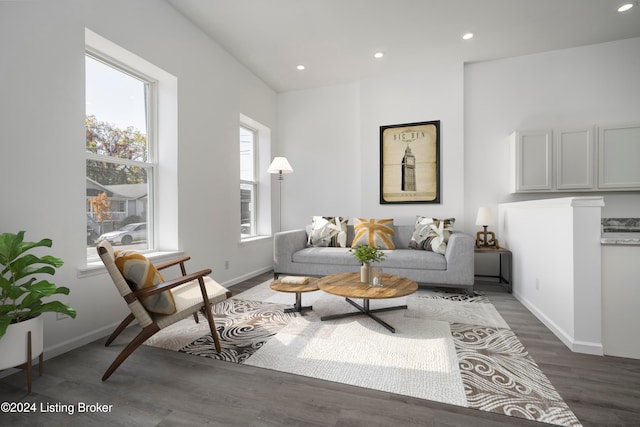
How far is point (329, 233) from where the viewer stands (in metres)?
4.26

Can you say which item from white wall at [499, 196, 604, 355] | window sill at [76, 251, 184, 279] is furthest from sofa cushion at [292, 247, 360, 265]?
white wall at [499, 196, 604, 355]

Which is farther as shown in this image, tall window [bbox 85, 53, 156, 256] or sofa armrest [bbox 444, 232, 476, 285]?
sofa armrest [bbox 444, 232, 476, 285]

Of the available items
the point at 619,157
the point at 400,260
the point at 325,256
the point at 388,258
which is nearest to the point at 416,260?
the point at 400,260

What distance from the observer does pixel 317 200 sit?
502 cm

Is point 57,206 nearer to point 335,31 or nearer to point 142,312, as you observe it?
point 142,312

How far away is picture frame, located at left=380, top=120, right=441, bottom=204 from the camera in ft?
14.2

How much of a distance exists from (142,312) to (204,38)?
3.14 m

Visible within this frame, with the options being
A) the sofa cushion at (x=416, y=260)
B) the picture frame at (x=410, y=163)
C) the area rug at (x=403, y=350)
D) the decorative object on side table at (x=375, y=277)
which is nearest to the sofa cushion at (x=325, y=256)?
the sofa cushion at (x=416, y=260)

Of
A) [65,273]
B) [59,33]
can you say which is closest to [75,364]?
[65,273]

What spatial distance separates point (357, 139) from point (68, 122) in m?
3.70

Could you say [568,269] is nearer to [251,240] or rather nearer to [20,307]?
[20,307]

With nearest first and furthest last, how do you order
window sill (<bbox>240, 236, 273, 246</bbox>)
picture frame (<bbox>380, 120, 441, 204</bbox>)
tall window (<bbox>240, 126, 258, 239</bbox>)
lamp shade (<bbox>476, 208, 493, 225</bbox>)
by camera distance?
lamp shade (<bbox>476, 208, 493, 225</bbox>) → window sill (<bbox>240, 236, 273, 246</bbox>) → picture frame (<bbox>380, 120, 441, 204</bbox>) → tall window (<bbox>240, 126, 258, 239</bbox>)

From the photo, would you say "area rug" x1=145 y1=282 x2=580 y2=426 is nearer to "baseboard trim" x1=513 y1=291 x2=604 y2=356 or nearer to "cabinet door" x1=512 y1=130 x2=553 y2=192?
"baseboard trim" x1=513 y1=291 x2=604 y2=356

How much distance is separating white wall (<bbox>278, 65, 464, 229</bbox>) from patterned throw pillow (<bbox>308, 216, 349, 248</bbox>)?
598 millimetres
